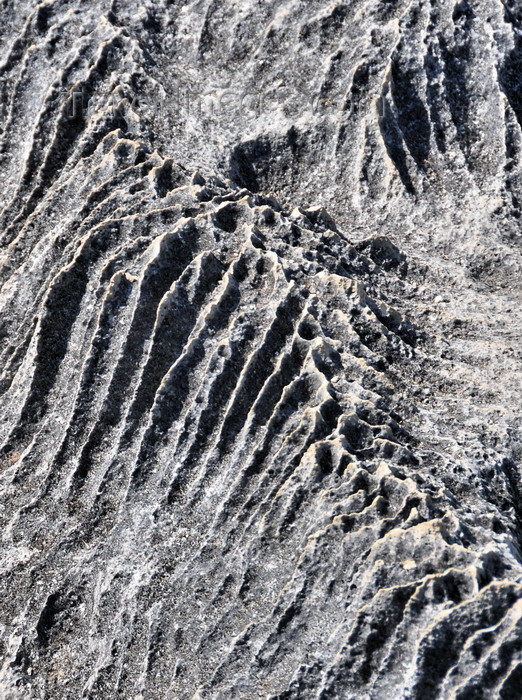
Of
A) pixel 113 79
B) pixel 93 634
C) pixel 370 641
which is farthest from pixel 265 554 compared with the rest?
pixel 113 79

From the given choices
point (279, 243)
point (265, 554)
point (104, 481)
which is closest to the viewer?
point (265, 554)

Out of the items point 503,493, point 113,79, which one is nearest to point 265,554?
point 503,493

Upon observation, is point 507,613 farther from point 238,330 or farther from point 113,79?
point 113,79

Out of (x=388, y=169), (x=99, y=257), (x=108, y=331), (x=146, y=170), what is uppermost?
(x=388, y=169)

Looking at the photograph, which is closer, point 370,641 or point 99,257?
point 370,641

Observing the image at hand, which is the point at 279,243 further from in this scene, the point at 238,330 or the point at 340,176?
the point at 340,176

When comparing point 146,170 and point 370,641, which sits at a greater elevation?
point 146,170

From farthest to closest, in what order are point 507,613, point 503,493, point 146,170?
point 146,170 → point 503,493 → point 507,613
